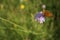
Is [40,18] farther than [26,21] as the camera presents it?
No

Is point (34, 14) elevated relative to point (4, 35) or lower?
elevated

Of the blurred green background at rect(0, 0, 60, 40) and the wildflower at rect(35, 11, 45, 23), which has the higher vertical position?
the wildflower at rect(35, 11, 45, 23)

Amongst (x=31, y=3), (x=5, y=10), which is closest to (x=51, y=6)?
(x=31, y=3)

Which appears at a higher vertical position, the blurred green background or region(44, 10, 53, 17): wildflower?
region(44, 10, 53, 17): wildflower

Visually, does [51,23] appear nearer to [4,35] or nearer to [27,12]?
[27,12]

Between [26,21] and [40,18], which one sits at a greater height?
[40,18]

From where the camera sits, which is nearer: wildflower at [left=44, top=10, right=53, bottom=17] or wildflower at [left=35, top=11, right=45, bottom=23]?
wildflower at [left=35, top=11, right=45, bottom=23]

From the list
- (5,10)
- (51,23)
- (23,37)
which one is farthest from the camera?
(5,10)

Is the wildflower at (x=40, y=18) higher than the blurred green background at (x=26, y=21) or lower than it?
higher
